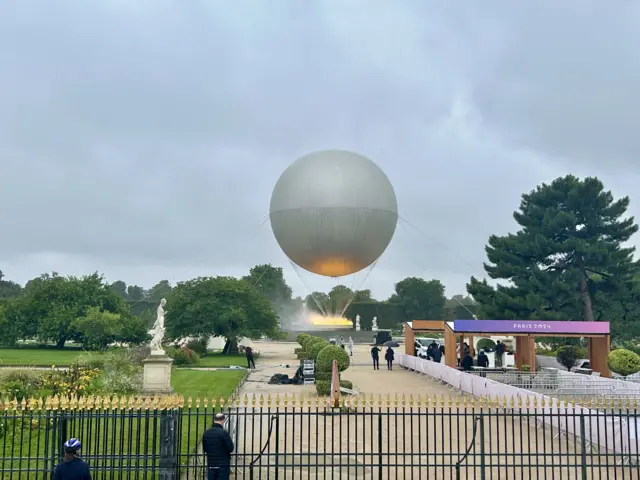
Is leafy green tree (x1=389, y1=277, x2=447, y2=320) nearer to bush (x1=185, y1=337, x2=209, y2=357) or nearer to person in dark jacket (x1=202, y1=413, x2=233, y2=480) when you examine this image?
bush (x1=185, y1=337, x2=209, y2=357)

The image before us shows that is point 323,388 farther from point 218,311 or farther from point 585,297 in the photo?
point 585,297

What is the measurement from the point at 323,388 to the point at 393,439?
844 centimetres

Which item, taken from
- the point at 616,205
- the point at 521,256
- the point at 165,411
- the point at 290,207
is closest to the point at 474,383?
the point at 290,207

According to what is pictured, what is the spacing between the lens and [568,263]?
49781 mm

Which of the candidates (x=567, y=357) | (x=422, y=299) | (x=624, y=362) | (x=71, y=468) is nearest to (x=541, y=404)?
(x=71, y=468)

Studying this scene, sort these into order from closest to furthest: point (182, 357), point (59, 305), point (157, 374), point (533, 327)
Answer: point (157, 374)
point (533, 327)
point (182, 357)
point (59, 305)

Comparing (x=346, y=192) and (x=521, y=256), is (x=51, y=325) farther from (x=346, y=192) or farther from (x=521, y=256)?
(x=521, y=256)

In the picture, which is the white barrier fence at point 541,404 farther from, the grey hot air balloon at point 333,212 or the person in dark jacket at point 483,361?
the grey hot air balloon at point 333,212

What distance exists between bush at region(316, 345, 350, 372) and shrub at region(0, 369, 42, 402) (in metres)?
10.4

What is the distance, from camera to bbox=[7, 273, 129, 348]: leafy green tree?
49.7 m

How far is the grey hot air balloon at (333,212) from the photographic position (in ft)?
98.9

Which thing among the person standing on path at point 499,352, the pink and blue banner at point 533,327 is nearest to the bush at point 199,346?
the person standing on path at point 499,352

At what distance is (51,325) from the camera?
49531 mm

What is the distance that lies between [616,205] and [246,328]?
102 feet
